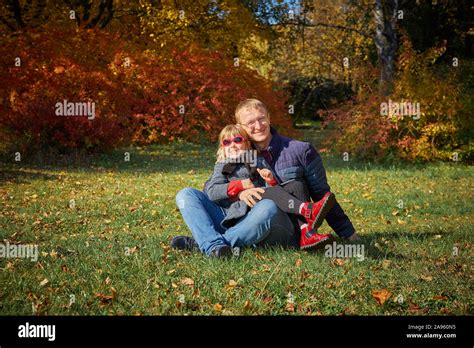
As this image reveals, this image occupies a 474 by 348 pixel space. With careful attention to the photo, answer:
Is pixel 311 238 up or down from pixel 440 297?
up

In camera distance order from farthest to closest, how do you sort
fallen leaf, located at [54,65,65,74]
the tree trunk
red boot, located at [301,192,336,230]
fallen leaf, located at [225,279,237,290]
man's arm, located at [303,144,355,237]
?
the tree trunk
fallen leaf, located at [54,65,65,74]
man's arm, located at [303,144,355,237]
red boot, located at [301,192,336,230]
fallen leaf, located at [225,279,237,290]

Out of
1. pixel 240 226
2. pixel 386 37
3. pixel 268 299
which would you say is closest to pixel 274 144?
pixel 240 226

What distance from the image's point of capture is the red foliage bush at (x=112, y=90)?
39.9ft

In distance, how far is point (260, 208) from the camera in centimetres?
411

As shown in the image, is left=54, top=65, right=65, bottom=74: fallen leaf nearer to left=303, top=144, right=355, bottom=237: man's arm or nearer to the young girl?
the young girl

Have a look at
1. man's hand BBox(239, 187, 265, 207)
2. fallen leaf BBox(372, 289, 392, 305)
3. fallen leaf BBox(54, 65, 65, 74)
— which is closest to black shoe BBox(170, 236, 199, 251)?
man's hand BBox(239, 187, 265, 207)

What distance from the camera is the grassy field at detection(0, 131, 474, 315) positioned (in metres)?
3.24

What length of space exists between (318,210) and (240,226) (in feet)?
2.14

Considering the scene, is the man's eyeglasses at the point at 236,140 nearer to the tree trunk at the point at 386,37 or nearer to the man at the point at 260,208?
the man at the point at 260,208

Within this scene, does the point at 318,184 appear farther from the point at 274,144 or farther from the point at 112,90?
the point at 112,90

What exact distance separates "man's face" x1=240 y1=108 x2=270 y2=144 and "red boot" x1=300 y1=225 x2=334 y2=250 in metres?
0.84

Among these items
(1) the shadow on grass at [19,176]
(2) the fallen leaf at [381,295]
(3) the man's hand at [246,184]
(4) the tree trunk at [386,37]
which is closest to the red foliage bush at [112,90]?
(1) the shadow on grass at [19,176]

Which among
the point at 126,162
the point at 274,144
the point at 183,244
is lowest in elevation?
the point at 183,244
